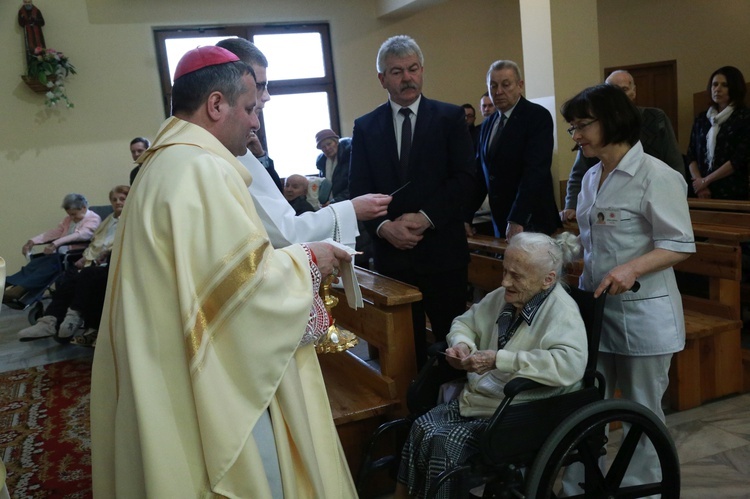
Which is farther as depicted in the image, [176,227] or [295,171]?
[295,171]

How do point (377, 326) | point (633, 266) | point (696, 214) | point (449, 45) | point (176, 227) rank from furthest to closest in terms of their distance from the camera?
point (449, 45)
point (696, 214)
point (377, 326)
point (633, 266)
point (176, 227)

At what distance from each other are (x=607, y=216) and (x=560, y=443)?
0.75m

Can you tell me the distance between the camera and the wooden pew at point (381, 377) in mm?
2330

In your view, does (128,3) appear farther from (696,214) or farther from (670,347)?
(670,347)

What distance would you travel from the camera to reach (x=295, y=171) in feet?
27.4

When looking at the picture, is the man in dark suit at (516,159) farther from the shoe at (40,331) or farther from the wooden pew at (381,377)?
the shoe at (40,331)

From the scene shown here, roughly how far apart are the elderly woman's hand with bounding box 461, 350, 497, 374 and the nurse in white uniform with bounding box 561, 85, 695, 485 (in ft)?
1.52

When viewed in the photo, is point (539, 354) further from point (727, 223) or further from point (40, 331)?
point (40, 331)

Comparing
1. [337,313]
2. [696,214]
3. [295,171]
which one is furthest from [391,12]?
[337,313]

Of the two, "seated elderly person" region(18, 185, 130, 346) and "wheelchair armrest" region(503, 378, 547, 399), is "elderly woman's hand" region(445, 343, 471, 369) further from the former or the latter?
"seated elderly person" region(18, 185, 130, 346)

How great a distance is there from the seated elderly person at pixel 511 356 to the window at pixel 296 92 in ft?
20.8

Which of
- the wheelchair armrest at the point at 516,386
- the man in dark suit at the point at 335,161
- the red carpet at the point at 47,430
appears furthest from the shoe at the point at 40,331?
the wheelchair armrest at the point at 516,386

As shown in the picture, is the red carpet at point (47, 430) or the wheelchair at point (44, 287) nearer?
the red carpet at point (47, 430)

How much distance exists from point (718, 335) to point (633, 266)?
1.42m
